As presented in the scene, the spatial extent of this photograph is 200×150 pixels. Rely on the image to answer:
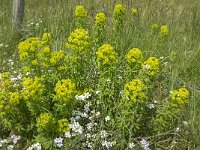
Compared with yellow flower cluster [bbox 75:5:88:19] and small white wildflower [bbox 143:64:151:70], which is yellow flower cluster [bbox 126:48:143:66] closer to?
small white wildflower [bbox 143:64:151:70]

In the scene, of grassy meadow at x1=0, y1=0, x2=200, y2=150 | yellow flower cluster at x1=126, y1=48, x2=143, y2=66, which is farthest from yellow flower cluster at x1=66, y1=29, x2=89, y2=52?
yellow flower cluster at x1=126, y1=48, x2=143, y2=66

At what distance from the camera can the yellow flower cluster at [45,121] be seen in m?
2.35

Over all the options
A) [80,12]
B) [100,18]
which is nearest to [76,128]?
[100,18]

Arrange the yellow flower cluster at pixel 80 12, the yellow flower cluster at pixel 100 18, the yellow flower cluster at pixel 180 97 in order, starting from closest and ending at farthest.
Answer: the yellow flower cluster at pixel 180 97 < the yellow flower cluster at pixel 100 18 < the yellow flower cluster at pixel 80 12

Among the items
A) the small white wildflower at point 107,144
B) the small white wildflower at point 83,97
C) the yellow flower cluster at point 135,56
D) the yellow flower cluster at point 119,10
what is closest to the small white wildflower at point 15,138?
the small white wildflower at point 83,97

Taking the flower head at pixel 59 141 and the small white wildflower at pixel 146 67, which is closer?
the flower head at pixel 59 141

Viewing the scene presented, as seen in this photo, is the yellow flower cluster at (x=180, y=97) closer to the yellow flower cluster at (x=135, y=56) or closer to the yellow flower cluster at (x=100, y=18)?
the yellow flower cluster at (x=135, y=56)

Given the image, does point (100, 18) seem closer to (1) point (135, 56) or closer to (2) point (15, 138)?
(1) point (135, 56)

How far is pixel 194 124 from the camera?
2.91 m

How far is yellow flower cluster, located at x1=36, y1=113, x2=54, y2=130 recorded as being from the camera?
92.4 inches

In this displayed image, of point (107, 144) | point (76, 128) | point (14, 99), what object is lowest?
point (107, 144)

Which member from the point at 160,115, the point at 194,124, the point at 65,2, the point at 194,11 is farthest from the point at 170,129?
the point at 65,2

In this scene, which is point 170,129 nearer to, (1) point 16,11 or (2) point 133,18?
(2) point 133,18

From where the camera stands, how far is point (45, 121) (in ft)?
7.68
